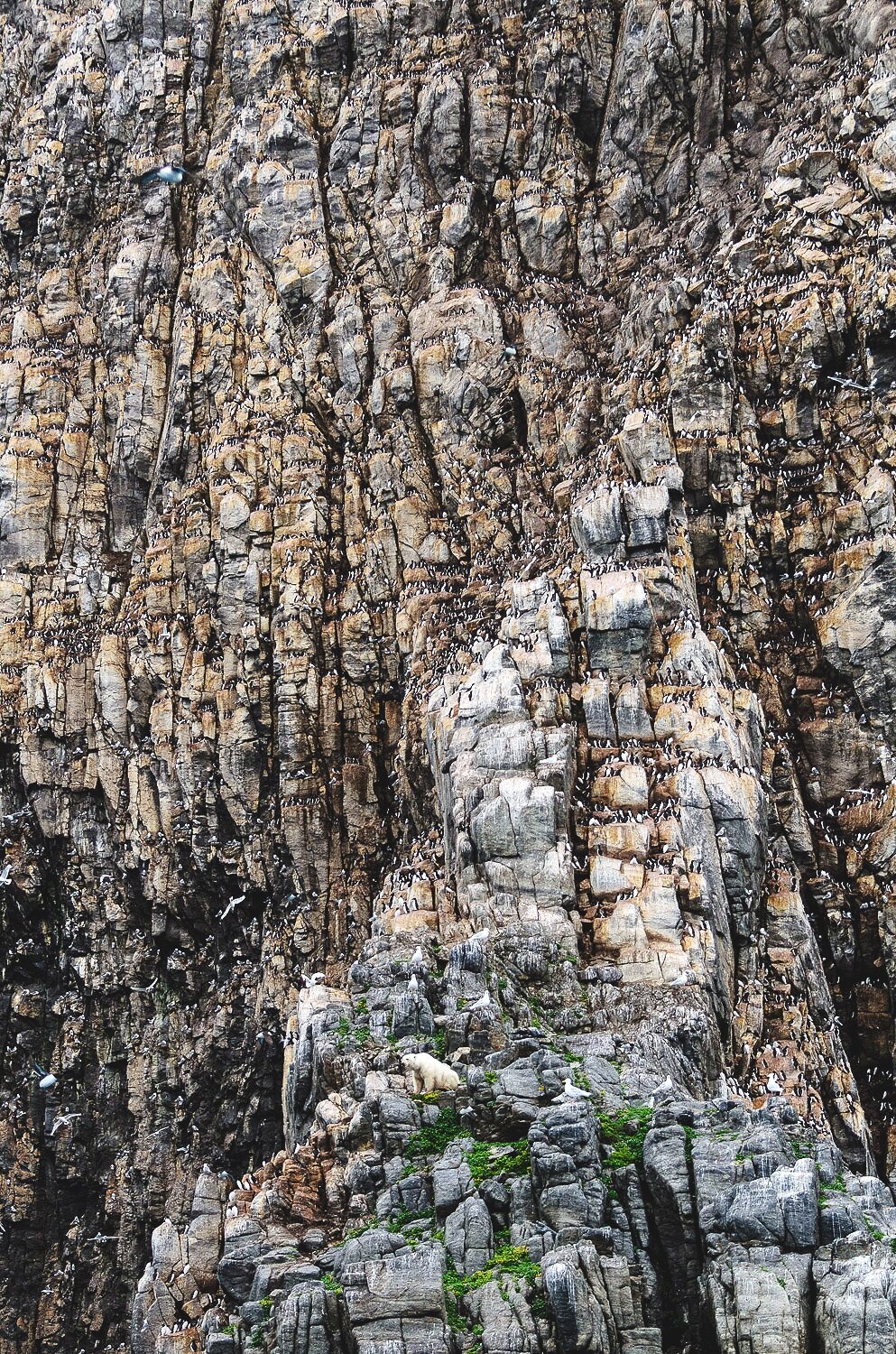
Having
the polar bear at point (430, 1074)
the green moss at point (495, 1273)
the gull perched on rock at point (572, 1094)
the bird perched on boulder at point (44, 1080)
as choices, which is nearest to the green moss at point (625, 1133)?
the gull perched on rock at point (572, 1094)

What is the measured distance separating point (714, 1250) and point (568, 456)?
35693 millimetres

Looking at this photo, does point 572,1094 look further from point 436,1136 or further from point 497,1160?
point 436,1136

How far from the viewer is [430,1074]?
3966 cm

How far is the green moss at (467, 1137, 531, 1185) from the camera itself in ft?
117

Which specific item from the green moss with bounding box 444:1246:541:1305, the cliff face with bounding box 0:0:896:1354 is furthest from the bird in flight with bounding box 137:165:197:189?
the green moss with bounding box 444:1246:541:1305

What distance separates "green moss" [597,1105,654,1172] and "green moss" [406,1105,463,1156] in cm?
340

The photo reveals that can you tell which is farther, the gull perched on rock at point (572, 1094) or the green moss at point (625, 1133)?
the gull perched on rock at point (572, 1094)

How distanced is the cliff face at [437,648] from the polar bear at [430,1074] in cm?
14

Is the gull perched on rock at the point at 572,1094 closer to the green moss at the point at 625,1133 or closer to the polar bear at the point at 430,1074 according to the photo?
the green moss at the point at 625,1133

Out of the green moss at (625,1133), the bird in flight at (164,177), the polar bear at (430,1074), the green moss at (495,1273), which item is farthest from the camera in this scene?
the bird in flight at (164,177)

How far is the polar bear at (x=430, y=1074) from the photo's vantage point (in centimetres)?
3934

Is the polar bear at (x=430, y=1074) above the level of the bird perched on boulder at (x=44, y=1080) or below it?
below

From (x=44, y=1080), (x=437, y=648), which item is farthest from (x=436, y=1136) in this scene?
(x=44, y=1080)

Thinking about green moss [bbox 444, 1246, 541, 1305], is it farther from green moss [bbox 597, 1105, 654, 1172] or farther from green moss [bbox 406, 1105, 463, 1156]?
green moss [bbox 406, 1105, 463, 1156]
